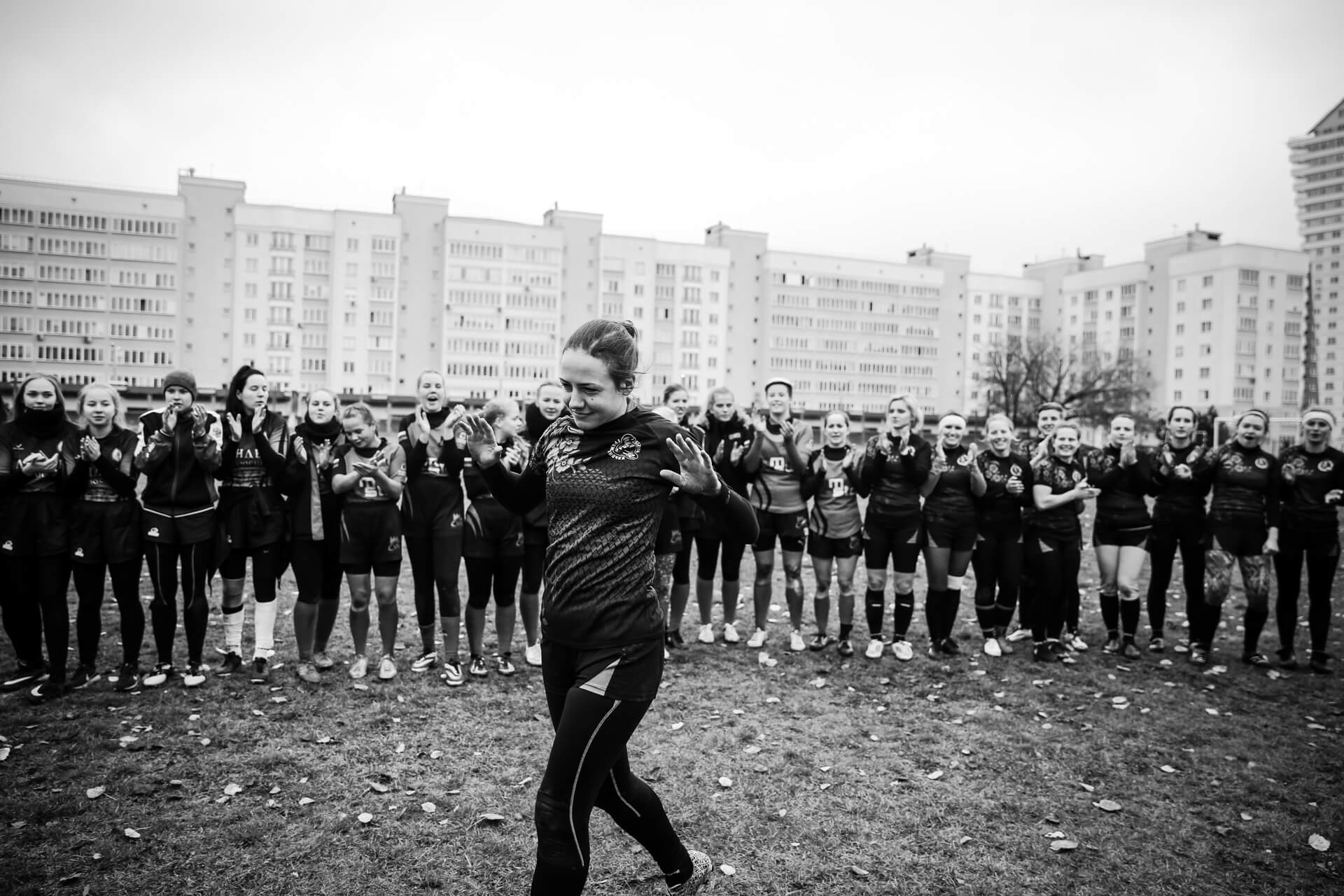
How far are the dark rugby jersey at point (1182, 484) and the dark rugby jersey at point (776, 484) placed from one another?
3.78 meters

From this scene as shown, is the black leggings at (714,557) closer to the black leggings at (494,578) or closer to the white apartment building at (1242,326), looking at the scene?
the black leggings at (494,578)

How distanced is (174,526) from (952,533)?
708 centimetres

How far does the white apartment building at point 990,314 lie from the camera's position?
10800 centimetres

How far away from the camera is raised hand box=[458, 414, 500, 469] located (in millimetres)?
3848

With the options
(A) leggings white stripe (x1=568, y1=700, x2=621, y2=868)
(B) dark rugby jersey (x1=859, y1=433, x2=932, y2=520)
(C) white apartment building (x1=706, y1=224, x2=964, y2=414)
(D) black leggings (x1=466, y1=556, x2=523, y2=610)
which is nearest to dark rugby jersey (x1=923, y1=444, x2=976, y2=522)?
(B) dark rugby jersey (x1=859, y1=433, x2=932, y2=520)

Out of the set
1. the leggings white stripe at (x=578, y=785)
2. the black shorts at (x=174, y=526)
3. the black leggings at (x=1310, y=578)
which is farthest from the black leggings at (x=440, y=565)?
the black leggings at (x=1310, y=578)

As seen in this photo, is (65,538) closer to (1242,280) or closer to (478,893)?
(478,893)

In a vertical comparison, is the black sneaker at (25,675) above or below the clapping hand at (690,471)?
below

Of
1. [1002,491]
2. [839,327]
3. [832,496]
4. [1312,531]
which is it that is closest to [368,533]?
[832,496]

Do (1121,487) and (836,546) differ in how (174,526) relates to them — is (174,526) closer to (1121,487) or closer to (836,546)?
(836,546)

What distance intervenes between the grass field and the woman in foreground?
1.26 metres

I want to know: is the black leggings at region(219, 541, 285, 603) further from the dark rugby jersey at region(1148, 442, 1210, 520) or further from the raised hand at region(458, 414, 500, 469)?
the dark rugby jersey at region(1148, 442, 1210, 520)

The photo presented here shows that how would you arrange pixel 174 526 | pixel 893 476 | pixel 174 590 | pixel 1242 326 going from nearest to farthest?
pixel 174 526 → pixel 174 590 → pixel 893 476 → pixel 1242 326

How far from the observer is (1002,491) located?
862cm
